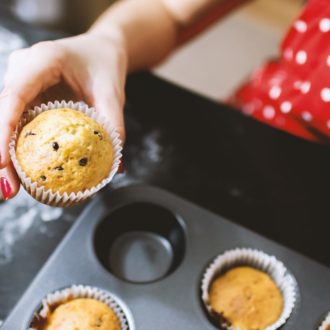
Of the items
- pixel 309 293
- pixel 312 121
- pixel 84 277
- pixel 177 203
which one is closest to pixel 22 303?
pixel 84 277

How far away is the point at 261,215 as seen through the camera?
3.43ft

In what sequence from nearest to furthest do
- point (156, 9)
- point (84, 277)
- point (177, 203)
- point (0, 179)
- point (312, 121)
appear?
point (0, 179) < point (84, 277) < point (177, 203) < point (312, 121) < point (156, 9)

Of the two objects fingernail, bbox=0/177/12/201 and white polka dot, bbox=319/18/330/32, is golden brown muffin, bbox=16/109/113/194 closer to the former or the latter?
fingernail, bbox=0/177/12/201

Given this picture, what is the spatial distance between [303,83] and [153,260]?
1.76 ft

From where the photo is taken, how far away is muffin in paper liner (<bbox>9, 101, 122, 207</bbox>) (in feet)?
2.58

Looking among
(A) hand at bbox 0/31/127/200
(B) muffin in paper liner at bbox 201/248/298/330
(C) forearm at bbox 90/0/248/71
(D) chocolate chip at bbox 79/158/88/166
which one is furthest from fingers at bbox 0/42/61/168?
(B) muffin in paper liner at bbox 201/248/298/330

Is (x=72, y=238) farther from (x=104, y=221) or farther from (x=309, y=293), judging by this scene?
(x=309, y=293)

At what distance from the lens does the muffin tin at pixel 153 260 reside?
2.81ft

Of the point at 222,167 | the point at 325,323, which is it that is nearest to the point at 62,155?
the point at 222,167

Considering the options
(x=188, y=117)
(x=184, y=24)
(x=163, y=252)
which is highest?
(x=184, y=24)

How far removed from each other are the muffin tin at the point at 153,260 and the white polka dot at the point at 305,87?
0.36m

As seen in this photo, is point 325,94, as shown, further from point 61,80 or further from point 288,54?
point 61,80

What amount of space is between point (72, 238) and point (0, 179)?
0.21 meters

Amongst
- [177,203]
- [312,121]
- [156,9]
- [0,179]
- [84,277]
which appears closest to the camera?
[0,179]
